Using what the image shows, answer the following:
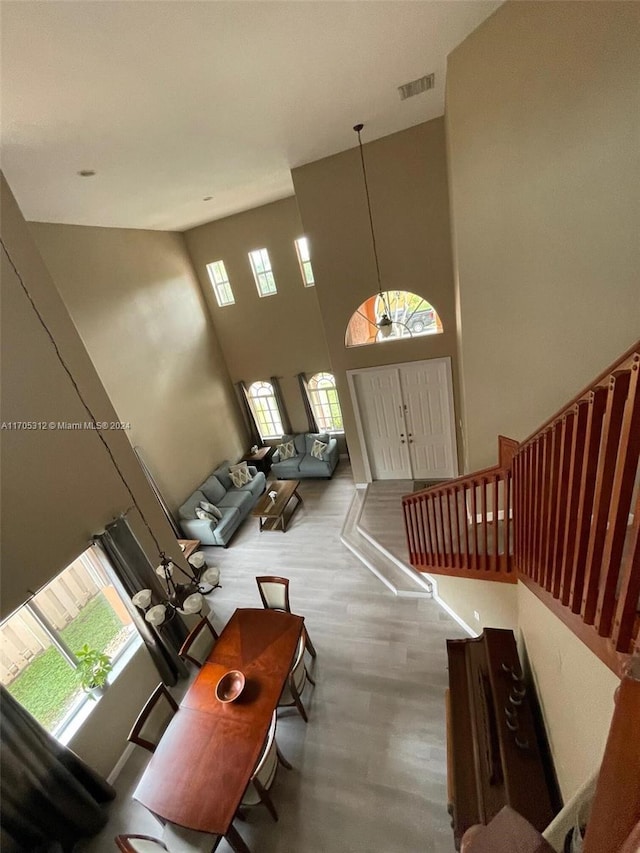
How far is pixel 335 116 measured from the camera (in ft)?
13.3

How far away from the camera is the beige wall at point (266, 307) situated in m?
7.54

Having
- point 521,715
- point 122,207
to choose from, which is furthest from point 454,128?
point 521,715

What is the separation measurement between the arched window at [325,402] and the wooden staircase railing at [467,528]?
4497 mm

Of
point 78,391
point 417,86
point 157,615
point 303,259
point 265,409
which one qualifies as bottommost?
point 265,409

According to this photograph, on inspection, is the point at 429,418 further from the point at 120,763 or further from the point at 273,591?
the point at 120,763

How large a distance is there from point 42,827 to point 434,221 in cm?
754

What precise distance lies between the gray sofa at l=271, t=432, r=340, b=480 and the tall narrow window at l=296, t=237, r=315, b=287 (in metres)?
3.30

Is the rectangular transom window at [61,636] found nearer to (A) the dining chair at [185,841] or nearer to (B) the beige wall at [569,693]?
(A) the dining chair at [185,841]

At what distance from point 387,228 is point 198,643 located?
235 inches

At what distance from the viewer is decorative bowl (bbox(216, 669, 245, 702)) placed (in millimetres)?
3312

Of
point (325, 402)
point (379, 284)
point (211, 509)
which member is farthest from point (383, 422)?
point (211, 509)

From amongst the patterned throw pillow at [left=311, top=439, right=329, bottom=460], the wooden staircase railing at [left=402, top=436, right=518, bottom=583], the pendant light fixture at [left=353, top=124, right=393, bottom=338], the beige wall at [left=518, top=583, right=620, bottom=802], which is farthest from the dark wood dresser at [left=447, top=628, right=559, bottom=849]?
the patterned throw pillow at [left=311, top=439, right=329, bottom=460]

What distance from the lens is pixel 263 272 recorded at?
7945mm

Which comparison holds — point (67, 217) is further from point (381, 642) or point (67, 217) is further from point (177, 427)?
point (381, 642)
